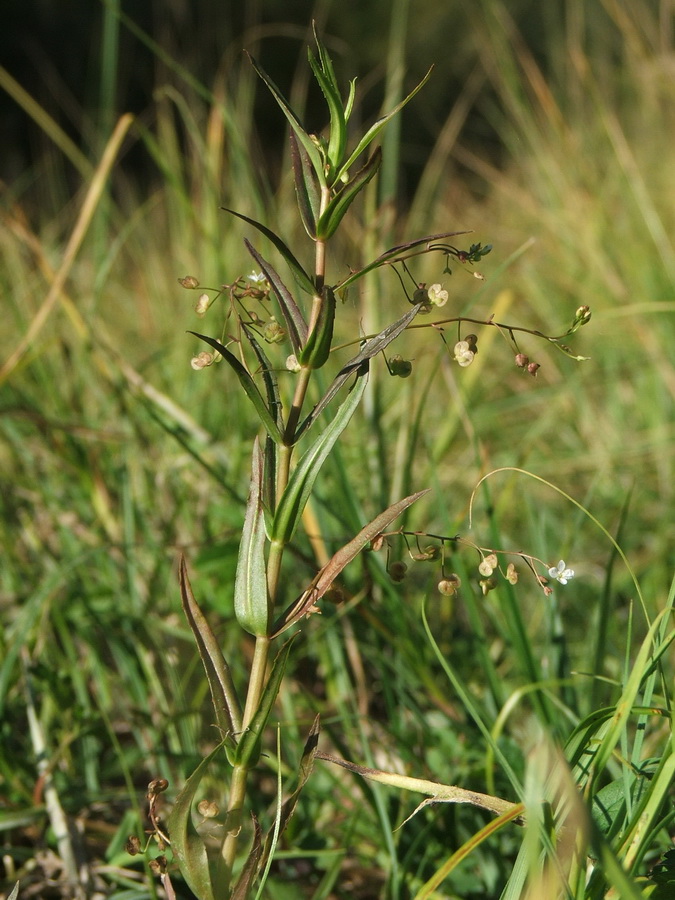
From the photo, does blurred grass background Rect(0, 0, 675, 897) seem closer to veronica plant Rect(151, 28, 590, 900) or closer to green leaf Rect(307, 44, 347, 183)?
veronica plant Rect(151, 28, 590, 900)

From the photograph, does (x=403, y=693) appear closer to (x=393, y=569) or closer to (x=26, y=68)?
(x=393, y=569)

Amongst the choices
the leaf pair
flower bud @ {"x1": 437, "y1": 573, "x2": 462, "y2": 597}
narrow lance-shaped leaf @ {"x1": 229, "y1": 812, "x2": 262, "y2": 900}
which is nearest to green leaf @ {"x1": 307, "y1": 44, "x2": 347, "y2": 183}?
the leaf pair

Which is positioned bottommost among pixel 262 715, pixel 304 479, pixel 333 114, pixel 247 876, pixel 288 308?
pixel 247 876

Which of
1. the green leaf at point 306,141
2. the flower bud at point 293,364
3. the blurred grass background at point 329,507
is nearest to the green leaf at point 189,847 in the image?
the blurred grass background at point 329,507

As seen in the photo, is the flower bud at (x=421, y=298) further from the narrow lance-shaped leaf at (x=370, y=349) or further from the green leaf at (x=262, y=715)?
the green leaf at (x=262, y=715)

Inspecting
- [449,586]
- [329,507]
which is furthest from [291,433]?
[329,507]

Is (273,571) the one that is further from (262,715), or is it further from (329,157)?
(329,157)

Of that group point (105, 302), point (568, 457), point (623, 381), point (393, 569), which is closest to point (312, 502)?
point (393, 569)
